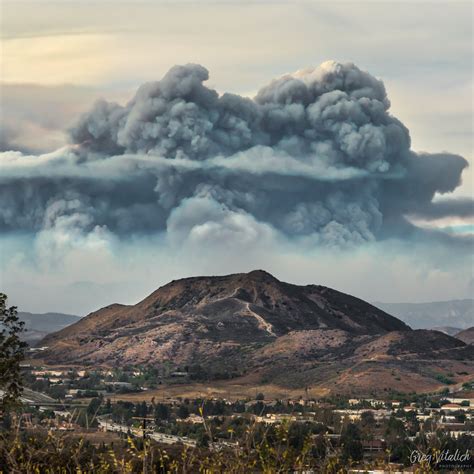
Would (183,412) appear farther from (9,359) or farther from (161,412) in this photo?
(9,359)

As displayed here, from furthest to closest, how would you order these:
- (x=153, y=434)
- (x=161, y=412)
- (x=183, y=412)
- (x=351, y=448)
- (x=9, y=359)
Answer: (x=183, y=412), (x=161, y=412), (x=153, y=434), (x=351, y=448), (x=9, y=359)

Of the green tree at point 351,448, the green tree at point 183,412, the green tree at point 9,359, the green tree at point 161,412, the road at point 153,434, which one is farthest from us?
the green tree at point 183,412

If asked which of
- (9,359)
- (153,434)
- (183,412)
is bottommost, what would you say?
(153,434)

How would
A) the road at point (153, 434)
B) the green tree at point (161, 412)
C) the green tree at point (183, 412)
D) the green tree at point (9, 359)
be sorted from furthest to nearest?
the green tree at point (183, 412) → the green tree at point (161, 412) → the road at point (153, 434) → the green tree at point (9, 359)

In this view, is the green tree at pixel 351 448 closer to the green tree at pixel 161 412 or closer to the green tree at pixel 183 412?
the green tree at pixel 161 412

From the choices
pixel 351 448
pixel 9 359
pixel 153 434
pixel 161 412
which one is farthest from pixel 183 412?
pixel 9 359

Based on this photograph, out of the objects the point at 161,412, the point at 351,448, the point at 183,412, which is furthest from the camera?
the point at 183,412

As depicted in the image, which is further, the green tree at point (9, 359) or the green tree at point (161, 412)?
the green tree at point (161, 412)

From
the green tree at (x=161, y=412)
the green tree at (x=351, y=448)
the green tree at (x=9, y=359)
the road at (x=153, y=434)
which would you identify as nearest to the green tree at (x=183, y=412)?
the green tree at (x=161, y=412)

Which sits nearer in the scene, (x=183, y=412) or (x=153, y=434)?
(x=153, y=434)

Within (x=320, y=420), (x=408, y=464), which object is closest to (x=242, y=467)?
(x=408, y=464)

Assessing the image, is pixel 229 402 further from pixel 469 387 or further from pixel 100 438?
pixel 100 438

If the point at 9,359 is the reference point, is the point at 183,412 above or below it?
below
